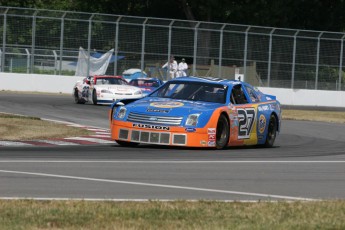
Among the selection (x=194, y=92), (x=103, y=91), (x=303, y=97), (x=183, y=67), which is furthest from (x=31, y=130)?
(x=303, y=97)

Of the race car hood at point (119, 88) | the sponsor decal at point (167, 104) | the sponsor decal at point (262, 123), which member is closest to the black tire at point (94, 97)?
the race car hood at point (119, 88)

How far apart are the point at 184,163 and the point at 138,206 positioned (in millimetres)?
5088

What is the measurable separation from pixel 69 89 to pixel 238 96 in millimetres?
28497

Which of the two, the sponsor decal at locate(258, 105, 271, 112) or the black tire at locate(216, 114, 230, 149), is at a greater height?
the sponsor decal at locate(258, 105, 271, 112)

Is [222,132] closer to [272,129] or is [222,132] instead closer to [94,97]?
[272,129]

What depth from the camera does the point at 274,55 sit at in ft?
156

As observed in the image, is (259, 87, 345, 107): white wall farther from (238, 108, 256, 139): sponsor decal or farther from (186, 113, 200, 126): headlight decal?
(186, 113, 200, 126): headlight decal

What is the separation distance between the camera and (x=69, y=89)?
4728 cm

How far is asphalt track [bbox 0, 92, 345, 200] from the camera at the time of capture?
11125mm

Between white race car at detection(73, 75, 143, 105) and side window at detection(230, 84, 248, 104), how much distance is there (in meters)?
15.1

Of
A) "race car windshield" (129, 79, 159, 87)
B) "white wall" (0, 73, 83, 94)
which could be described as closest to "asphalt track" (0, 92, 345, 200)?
"race car windshield" (129, 79, 159, 87)

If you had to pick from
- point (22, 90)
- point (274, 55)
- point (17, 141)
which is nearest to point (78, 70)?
point (22, 90)

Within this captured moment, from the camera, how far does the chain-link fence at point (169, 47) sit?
46.6 m

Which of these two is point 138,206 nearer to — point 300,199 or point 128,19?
point 300,199
